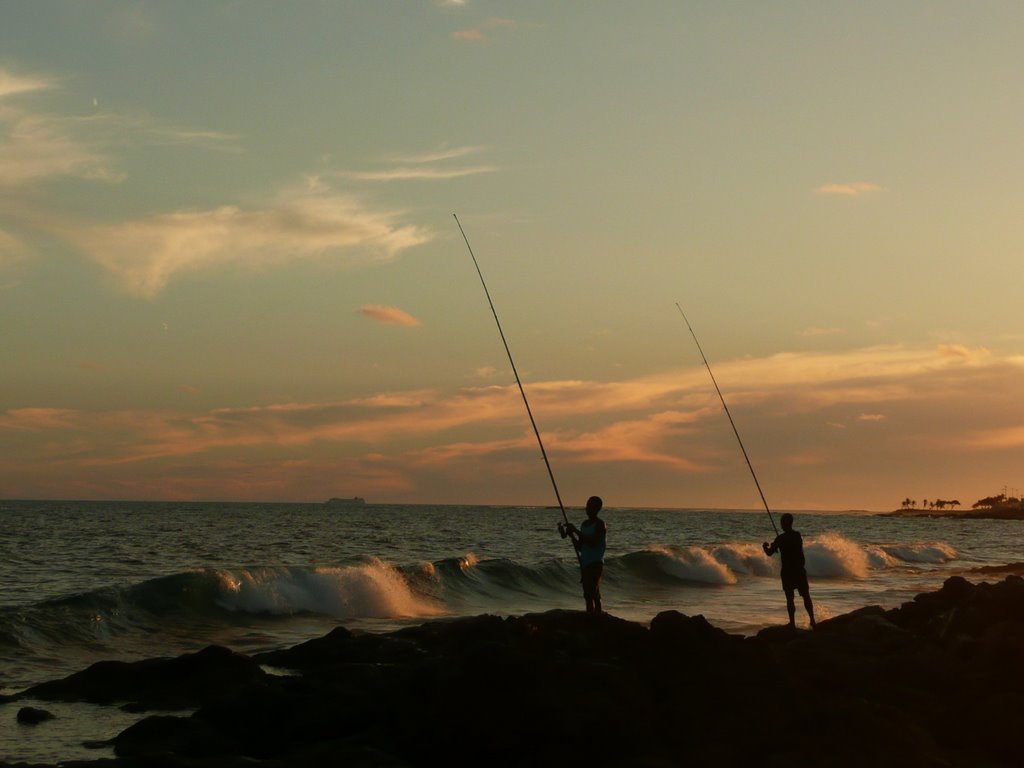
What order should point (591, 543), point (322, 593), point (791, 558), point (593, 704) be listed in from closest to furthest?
point (593, 704)
point (591, 543)
point (791, 558)
point (322, 593)

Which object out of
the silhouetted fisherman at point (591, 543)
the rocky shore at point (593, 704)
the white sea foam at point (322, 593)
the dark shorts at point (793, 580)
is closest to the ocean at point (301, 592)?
the white sea foam at point (322, 593)

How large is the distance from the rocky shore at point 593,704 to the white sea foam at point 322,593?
10436 millimetres

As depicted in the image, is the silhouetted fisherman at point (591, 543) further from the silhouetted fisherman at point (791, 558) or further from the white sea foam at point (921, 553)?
the white sea foam at point (921, 553)

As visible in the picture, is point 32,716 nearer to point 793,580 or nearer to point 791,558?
point 791,558

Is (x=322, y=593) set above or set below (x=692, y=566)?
below

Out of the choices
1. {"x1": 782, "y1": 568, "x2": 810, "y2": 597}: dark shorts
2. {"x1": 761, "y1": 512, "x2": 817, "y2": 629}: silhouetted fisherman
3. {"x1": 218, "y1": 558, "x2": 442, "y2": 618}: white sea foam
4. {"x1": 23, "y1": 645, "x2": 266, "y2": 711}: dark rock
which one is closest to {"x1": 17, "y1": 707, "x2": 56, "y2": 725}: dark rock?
{"x1": 23, "y1": 645, "x2": 266, "y2": 711}: dark rock

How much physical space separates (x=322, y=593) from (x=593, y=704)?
51.7 ft

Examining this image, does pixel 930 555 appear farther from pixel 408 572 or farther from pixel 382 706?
pixel 382 706

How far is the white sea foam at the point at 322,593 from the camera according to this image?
2239 cm

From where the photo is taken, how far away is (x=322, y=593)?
23.4 metres

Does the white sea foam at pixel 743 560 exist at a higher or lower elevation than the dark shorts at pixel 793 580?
lower

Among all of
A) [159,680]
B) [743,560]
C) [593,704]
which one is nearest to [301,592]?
[159,680]

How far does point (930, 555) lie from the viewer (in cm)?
4559

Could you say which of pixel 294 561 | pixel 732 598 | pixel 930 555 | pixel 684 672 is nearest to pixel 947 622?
pixel 684 672
